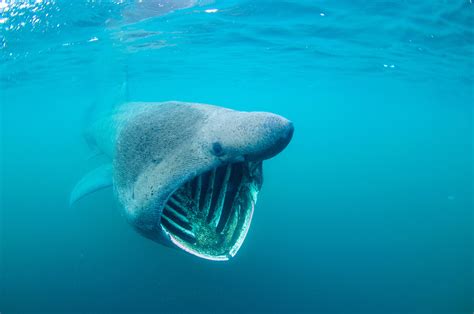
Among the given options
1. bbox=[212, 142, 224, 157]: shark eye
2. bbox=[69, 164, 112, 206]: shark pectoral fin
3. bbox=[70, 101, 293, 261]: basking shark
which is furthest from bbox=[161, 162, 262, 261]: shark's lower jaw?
bbox=[69, 164, 112, 206]: shark pectoral fin

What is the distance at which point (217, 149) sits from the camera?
2.91 metres

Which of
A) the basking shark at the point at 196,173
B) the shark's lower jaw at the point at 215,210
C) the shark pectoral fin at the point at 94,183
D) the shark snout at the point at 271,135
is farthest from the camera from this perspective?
the shark pectoral fin at the point at 94,183

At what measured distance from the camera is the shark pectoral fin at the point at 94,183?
19.7 ft

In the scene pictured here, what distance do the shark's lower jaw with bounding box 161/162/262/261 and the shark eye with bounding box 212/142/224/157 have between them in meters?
0.42

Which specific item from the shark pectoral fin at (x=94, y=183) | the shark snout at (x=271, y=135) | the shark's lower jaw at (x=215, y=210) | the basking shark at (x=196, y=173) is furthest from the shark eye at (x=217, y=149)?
the shark pectoral fin at (x=94, y=183)

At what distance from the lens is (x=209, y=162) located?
292cm

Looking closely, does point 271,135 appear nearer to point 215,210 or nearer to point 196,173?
point 196,173

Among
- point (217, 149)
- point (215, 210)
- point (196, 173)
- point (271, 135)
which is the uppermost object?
point (271, 135)

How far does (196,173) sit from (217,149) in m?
0.30

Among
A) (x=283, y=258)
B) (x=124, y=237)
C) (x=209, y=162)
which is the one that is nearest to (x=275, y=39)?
(x=283, y=258)

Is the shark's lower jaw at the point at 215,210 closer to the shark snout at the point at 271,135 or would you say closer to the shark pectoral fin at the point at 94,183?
the shark snout at the point at 271,135

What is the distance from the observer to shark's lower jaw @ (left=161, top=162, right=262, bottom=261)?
3211 mm

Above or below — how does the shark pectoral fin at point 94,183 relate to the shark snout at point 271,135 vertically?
below

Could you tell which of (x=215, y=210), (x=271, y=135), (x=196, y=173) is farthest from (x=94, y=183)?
(x=271, y=135)
